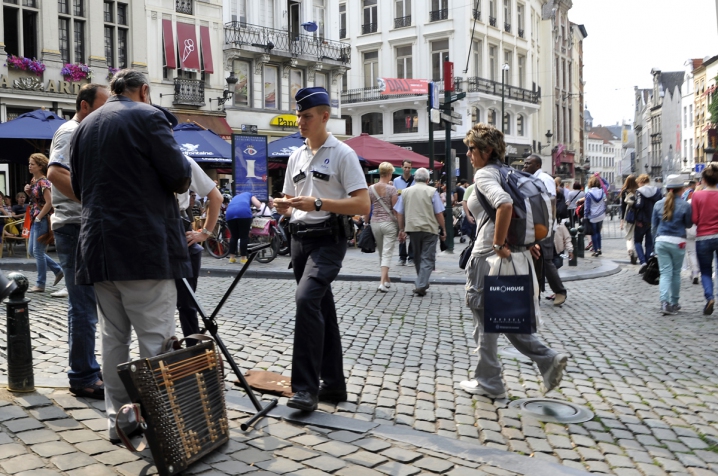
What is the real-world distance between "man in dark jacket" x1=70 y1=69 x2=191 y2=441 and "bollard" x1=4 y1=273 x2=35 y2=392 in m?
1.01

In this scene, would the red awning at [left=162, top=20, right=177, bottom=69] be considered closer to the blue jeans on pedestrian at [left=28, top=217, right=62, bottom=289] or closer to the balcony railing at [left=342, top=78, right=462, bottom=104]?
the balcony railing at [left=342, top=78, right=462, bottom=104]

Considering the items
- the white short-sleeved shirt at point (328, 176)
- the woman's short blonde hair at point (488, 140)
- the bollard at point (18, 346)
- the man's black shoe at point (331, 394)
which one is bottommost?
the man's black shoe at point (331, 394)

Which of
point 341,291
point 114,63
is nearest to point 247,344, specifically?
point 341,291

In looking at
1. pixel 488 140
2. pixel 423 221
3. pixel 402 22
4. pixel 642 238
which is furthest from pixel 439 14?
pixel 488 140

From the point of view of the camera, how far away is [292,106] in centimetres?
3269

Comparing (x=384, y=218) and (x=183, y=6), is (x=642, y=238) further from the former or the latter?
(x=183, y=6)

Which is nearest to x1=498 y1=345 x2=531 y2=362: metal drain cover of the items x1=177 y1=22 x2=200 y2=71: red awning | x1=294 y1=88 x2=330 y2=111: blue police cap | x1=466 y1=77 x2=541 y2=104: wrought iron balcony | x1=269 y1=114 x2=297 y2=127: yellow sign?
x1=294 y1=88 x2=330 y2=111: blue police cap

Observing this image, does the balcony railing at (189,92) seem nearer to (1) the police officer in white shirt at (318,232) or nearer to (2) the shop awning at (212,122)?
(2) the shop awning at (212,122)

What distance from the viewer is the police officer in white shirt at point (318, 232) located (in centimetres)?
418

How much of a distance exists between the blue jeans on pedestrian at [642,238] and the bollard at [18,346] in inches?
458

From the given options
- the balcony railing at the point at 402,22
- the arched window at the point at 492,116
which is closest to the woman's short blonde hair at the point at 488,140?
the balcony railing at the point at 402,22

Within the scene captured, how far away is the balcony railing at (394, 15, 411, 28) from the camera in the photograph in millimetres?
44344

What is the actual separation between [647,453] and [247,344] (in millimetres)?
3411

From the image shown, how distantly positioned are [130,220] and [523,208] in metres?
2.57
